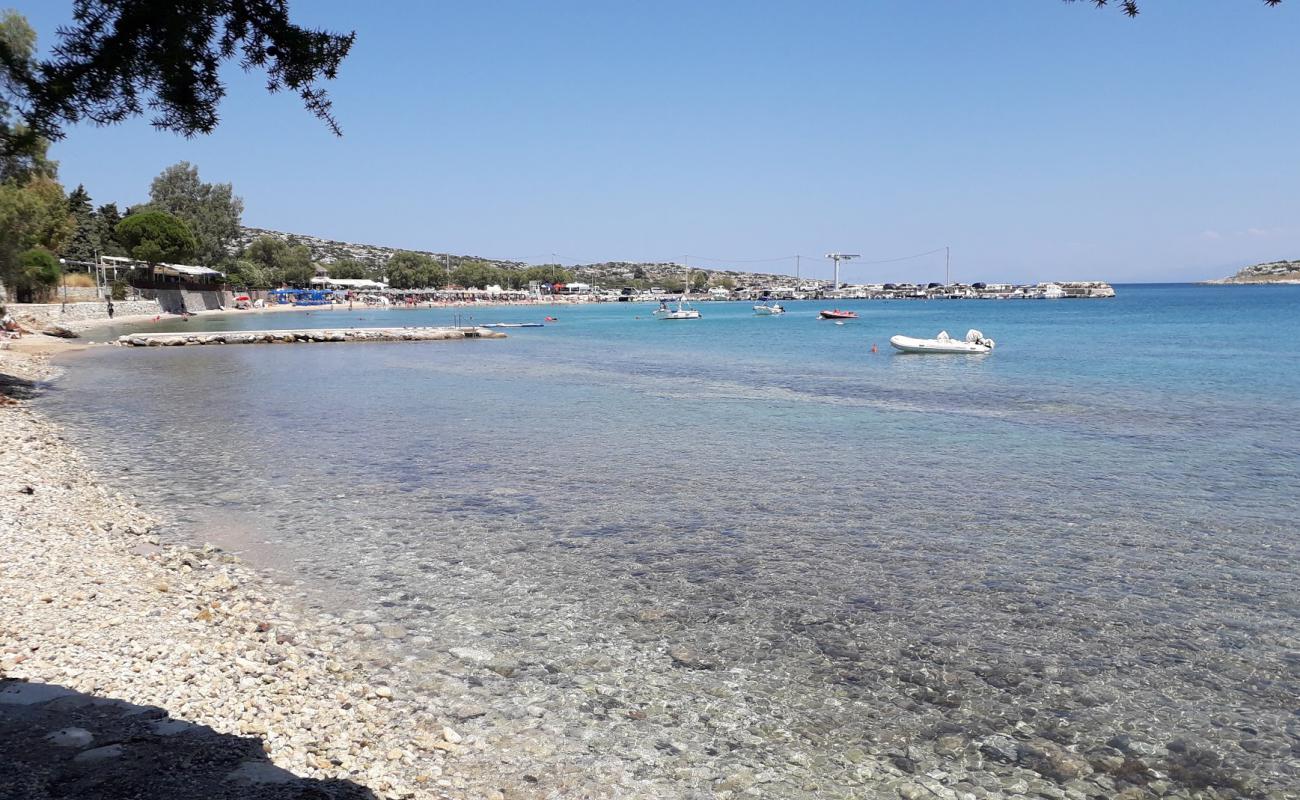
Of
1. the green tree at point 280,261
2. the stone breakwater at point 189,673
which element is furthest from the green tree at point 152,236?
the stone breakwater at point 189,673

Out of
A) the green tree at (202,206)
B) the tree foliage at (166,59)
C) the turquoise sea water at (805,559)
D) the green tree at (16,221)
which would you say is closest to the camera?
the tree foliage at (166,59)

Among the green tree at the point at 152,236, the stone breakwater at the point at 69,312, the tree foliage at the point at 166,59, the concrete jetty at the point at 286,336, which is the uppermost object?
the green tree at the point at 152,236

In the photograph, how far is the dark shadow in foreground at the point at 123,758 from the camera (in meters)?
4.67

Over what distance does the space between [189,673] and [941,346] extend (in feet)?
153

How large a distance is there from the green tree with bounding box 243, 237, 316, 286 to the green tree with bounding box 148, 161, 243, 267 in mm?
30321

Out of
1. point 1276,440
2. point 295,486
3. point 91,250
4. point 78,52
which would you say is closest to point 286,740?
point 78,52

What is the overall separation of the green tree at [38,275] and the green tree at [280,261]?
9531 cm

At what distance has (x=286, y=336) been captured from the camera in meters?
59.6

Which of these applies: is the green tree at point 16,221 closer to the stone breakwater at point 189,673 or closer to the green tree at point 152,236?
the stone breakwater at point 189,673

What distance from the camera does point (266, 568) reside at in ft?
32.2

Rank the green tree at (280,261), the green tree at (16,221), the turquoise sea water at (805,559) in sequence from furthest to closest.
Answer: the green tree at (280,261), the green tree at (16,221), the turquoise sea water at (805,559)

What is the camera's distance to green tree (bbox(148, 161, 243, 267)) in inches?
4815

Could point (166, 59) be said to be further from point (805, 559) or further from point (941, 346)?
point (941, 346)

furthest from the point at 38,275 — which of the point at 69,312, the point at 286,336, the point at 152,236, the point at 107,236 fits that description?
the point at 107,236
